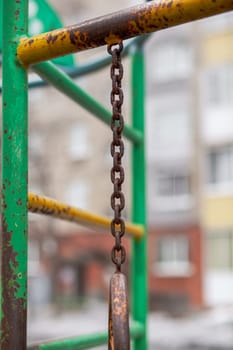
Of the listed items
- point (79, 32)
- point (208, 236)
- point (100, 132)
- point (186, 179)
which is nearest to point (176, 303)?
point (208, 236)

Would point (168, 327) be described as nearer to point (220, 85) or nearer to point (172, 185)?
point (172, 185)

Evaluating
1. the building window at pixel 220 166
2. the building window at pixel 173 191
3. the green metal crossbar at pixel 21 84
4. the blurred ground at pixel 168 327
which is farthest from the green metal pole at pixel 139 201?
the building window at pixel 173 191

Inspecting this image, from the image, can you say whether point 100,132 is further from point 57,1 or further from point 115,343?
point 115,343

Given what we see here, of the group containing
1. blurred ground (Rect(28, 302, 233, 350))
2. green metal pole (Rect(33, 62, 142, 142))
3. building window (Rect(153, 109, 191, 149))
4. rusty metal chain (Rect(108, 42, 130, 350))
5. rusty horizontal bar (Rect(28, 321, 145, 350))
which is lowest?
rusty horizontal bar (Rect(28, 321, 145, 350))

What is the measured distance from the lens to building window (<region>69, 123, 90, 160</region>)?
56.1ft

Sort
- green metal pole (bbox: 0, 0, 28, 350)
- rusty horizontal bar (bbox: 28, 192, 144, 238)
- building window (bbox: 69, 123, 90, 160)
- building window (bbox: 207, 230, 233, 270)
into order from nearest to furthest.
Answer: green metal pole (bbox: 0, 0, 28, 350)
rusty horizontal bar (bbox: 28, 192, 144, 238)
building window (bbox: 207, 230, 233, 270)
building window (bbox: 69, 123, 90, 160)

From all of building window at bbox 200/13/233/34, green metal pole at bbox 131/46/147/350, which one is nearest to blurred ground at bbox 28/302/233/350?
green metal pole at bbox 131/46/147/350

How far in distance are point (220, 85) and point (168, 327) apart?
609cm

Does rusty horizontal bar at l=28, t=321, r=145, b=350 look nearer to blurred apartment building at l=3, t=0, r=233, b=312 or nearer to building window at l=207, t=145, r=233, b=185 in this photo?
blurred apartment building at l=3, t=0, r=233, b=312

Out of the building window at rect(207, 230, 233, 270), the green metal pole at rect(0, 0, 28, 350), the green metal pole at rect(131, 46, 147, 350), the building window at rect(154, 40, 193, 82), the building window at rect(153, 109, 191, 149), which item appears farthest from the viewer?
the building window at rect(154, 40, 193, 82)

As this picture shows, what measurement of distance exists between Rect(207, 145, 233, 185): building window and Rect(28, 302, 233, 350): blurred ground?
2.85 meters

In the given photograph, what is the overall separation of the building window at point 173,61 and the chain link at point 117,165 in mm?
14868

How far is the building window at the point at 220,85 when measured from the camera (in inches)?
596

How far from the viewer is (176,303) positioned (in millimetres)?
15148
